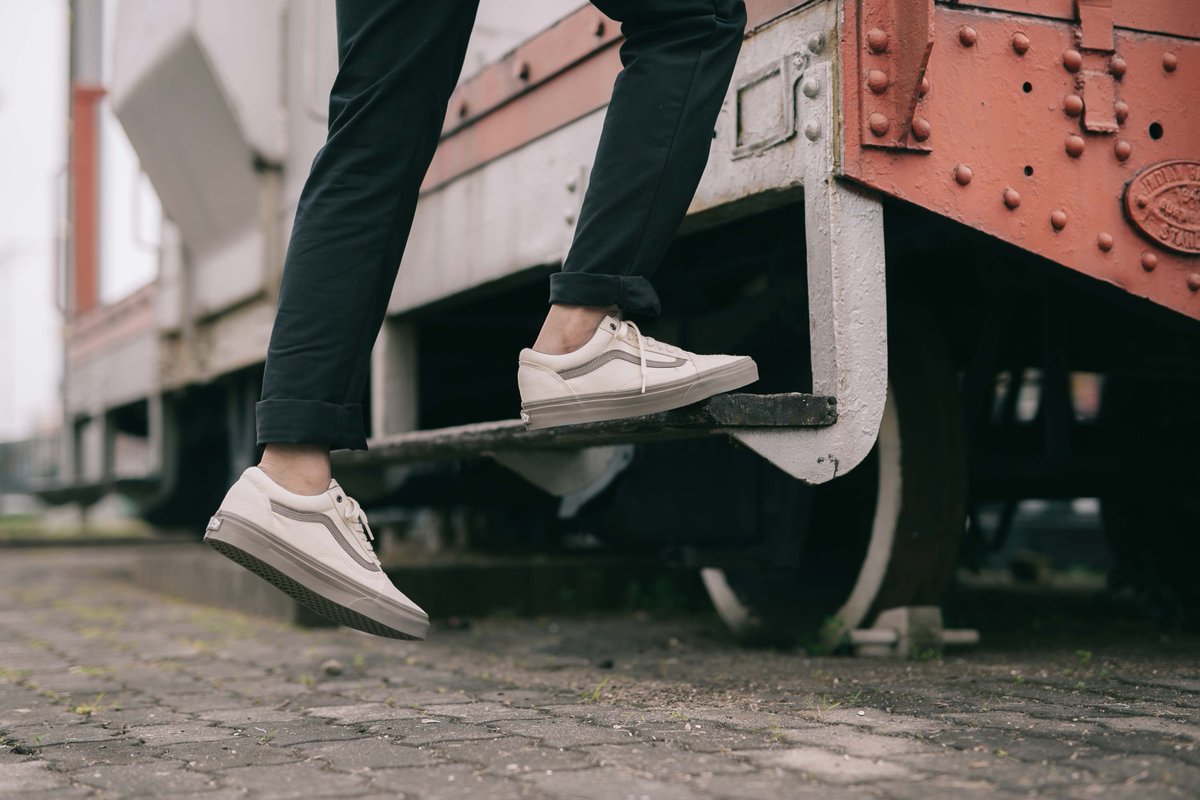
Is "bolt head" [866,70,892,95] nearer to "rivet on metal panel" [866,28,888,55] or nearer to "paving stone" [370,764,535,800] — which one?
"rivet on metal panel" [866,28,888,55]

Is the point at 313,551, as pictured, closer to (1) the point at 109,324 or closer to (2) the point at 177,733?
(2) the point at 177,733

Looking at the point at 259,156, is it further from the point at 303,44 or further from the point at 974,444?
the point at 974,444

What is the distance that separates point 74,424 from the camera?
8125 mm

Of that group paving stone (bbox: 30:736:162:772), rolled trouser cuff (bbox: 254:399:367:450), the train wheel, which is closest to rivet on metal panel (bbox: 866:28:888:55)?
the train wheel

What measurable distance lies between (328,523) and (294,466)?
108 mm

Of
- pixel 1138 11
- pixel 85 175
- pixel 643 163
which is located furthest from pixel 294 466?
pixel 85 175

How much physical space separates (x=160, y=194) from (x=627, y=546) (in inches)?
113

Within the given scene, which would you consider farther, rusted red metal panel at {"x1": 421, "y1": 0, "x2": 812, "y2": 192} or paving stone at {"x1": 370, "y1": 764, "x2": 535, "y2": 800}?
rusted red metal panel at {"x1": 421, "y1": 0, "x2": 812, "y2": 192}

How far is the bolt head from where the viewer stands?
2.30 meters

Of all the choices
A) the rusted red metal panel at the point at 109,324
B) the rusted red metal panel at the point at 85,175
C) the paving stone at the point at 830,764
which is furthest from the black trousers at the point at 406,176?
the rusted red metal panel at the point at 85,175

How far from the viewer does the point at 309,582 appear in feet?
7.13

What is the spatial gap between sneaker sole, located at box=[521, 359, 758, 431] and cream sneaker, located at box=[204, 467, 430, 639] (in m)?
0.36

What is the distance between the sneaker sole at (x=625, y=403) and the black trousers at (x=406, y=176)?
14 cm

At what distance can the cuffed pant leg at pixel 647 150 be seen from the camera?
86.4 inches
